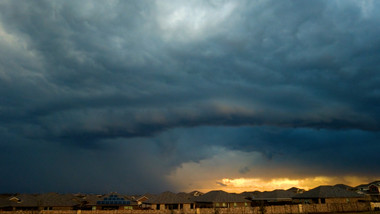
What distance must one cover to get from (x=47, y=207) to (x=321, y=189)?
81.4 metres

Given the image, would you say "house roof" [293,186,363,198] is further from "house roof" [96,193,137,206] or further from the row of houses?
"house roof" [96,193,137,206]

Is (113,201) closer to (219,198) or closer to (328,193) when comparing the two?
(219,198)

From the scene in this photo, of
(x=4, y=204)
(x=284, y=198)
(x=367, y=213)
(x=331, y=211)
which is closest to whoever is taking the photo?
(x=367, y=213)

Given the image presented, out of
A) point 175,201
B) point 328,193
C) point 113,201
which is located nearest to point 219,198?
point 175,201

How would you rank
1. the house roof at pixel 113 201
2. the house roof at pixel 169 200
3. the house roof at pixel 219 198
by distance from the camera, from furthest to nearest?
1. the house roof at pixel 169 200
2. the house roof at pixel 219 198
3. the house roof at pixel 113 201

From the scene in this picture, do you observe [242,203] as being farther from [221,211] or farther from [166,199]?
[166,199]

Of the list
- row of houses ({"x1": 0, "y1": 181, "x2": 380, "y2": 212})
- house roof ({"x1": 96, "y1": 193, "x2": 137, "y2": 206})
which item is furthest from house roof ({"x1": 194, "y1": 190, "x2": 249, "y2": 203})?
house roof ({"x1": 96, "y1": 193, "x2": 137, "y2": 206})

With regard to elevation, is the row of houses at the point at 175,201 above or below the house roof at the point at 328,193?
below

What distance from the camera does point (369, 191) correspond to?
110 metres

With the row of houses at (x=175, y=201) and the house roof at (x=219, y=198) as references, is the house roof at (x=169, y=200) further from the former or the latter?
the house roof at (x=219, y=198)

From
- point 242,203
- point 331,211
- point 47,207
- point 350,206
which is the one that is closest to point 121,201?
point 47,207

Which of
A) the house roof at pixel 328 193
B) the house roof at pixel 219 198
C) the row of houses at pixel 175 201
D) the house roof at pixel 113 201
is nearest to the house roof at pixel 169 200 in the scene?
the row of houses at pixel 175 201

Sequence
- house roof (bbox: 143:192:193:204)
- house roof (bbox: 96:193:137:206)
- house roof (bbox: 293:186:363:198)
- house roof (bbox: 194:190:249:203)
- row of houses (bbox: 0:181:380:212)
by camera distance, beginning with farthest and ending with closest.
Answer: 1. house roof (bbox: 143:192:193:204)
2. house roof (bbox: 194:190:249:203)
3. house roof (bbox: 96:193:137:206)
4. house roof (bbox: 293:186:363:198)
5. row of houses (bbox: 0:181:380:212)

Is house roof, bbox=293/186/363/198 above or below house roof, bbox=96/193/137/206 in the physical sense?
above
